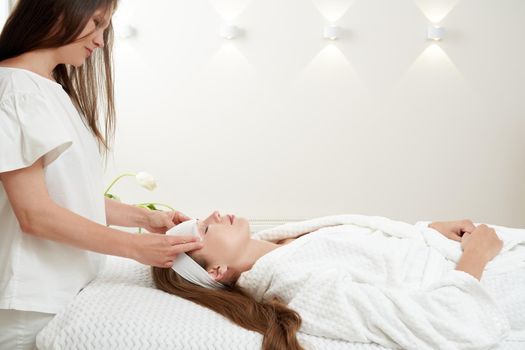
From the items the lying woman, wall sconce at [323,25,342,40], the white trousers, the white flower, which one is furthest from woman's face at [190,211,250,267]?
wall sconce at [323,25,342,40]

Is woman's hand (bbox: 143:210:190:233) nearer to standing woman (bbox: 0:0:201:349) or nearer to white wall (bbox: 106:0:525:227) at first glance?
standing woman (bbox: 0:0:201:349)

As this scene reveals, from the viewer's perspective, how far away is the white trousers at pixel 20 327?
1.42 metres

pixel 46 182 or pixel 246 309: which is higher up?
pixel 46 182

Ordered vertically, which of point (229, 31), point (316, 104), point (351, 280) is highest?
point (229, 31)

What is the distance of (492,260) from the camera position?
180cm

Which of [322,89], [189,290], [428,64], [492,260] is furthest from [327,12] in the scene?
[189,290]

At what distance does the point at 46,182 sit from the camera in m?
1.44

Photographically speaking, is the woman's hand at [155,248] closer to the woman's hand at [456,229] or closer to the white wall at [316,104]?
the woman's hand at [456,229]

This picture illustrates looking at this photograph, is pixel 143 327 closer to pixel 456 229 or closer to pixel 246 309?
pixel 246 309

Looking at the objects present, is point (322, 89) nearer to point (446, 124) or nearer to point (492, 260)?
point (446, 124)

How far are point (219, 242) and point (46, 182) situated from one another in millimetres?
521

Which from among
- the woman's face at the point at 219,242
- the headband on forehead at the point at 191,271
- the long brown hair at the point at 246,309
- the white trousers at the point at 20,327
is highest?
the woman's face at the point at 219,242

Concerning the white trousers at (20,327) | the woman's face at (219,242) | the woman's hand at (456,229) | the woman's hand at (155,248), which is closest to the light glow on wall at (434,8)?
the woman's hand at (456,229)

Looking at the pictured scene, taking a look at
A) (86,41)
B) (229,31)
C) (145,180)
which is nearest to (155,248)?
(86,41)
